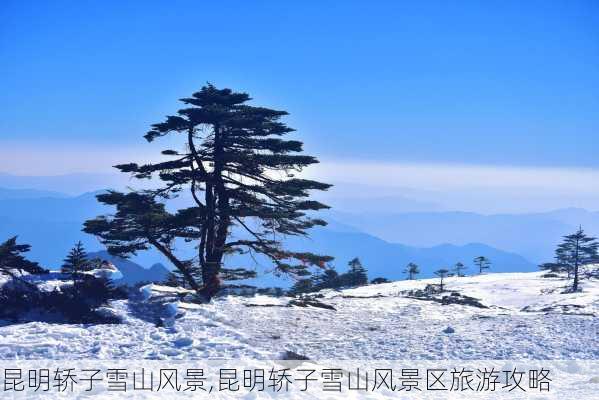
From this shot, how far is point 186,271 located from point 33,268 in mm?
5836

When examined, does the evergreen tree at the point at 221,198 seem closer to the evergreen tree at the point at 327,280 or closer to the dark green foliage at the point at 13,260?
the dark green foliage at the point at 13,260

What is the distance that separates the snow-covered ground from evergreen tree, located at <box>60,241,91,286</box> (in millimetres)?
2083

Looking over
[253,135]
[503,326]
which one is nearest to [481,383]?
[503,326]

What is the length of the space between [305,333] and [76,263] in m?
8.46

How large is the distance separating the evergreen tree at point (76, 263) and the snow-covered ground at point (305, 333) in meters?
2.08

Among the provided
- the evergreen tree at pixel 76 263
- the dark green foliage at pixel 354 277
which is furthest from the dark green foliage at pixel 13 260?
the dark green foliage at pixel 354 277

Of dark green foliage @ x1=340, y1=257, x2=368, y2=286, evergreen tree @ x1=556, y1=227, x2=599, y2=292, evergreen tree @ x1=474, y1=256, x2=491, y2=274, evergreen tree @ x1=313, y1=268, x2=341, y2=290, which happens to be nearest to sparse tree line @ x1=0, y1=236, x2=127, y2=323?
evergreen tree @ x1=313, y1=268, x2=341, y2=290

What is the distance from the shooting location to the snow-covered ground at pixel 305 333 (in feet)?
39.1

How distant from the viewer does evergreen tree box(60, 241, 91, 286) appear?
17.2 meters

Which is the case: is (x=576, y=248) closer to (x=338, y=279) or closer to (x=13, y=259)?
(x=338, y=279)

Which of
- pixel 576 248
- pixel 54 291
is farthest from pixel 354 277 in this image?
pixel 54 291

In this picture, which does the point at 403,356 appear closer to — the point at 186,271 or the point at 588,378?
the point at 588,378

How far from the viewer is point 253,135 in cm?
2038

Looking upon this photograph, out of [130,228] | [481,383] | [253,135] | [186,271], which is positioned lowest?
[481,383]
